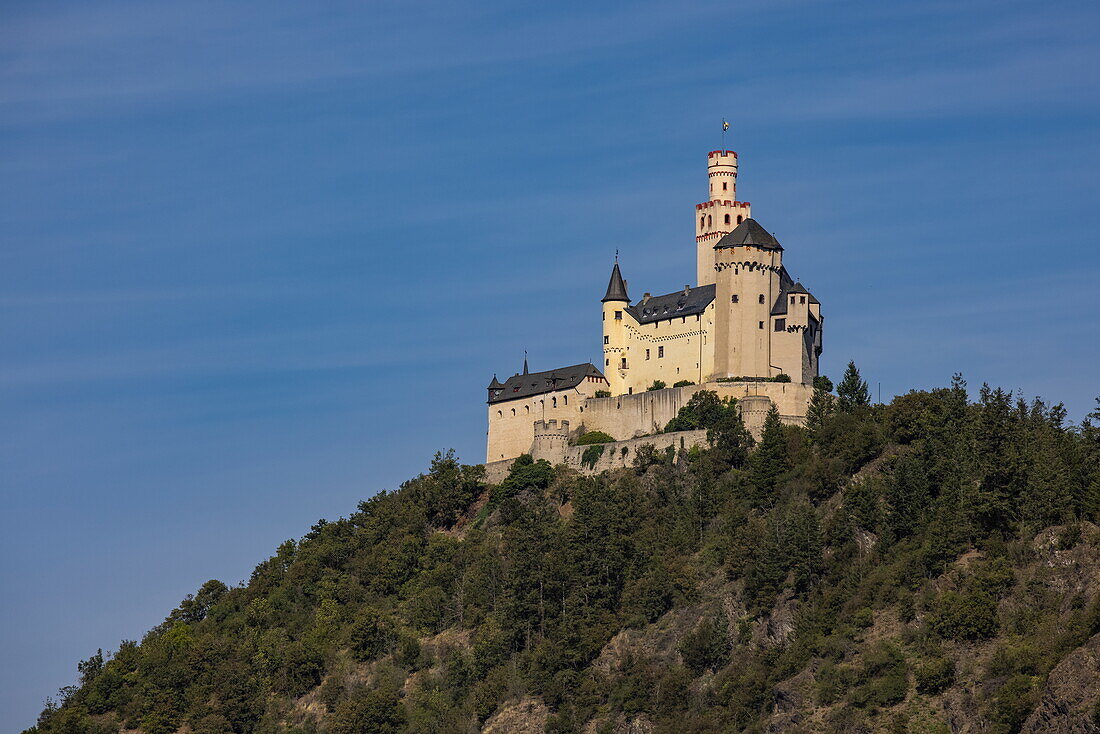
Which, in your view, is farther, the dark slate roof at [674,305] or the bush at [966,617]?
the dark slate roof at [674,305]

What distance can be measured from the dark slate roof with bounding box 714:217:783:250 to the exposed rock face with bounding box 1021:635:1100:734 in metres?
47.8

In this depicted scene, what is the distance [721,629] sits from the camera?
104 m

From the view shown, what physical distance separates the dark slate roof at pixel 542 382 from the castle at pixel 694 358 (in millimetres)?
91

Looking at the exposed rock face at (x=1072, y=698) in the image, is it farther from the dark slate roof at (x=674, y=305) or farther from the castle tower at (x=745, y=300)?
the dark slate roof at (x=674, y=305)

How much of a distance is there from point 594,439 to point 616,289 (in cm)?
1275

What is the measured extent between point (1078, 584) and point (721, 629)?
20123mm

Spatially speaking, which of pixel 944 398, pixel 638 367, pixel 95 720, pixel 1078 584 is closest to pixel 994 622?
pixel 1078 584

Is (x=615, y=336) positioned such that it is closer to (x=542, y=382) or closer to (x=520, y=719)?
(x=542, y=382)

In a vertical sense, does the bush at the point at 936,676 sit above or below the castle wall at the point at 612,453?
below

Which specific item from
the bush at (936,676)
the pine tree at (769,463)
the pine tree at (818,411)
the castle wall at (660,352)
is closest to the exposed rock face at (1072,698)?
the bush at (936,676)

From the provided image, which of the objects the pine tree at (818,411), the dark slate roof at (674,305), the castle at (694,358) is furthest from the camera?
the dark slate roof at (674,305)

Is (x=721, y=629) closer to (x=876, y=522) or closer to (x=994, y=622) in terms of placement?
(x=876, y=522)

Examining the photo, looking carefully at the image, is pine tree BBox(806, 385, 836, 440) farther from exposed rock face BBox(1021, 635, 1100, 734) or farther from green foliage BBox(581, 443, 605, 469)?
exposed rock face BBox(1021, 635, 1100, 734)

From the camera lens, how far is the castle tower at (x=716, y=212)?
134625 mm
